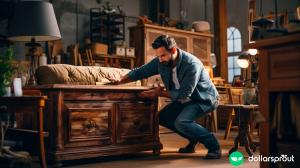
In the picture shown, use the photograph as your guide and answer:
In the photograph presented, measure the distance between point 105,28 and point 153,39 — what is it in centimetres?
254

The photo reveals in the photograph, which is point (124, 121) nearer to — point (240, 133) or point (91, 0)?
point (240, 133)

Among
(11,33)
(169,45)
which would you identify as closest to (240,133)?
(169,45)

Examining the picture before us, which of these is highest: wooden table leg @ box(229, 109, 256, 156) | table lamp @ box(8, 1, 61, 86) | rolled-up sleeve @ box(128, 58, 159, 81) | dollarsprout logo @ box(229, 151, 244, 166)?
table lamp @ box(8, 1, 61, 86)

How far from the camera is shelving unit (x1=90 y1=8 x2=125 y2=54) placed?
10078mm

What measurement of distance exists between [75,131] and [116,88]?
569 mm

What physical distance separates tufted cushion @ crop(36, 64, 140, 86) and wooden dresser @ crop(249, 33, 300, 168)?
205cm

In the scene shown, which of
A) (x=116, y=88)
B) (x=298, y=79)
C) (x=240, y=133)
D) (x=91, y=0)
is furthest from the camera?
(x=91, y=0)

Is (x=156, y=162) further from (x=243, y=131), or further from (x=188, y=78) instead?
(x=243, y=131)

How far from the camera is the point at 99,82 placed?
4.09 m

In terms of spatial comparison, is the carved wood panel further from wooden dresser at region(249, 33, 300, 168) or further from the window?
the window

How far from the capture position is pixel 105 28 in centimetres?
1014

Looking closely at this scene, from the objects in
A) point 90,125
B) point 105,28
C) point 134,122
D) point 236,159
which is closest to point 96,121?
point 90,125

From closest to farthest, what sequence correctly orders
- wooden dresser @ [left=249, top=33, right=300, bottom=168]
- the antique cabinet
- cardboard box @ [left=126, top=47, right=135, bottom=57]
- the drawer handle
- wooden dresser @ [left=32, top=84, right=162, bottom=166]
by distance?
wooden dresser @ [left=249, top=33, right=300, bottom=168] < wooden dresser @ [left=32, top=84, right=162, bottom=166] < the drawer handle < the antique cabinet < cardboard box @ [left=126, top=47, right=135, bottom=57]

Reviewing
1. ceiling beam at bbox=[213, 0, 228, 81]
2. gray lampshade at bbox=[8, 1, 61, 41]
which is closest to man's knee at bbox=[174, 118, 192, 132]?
gray lampshade at bbox=[8, 1, 61, 41]
